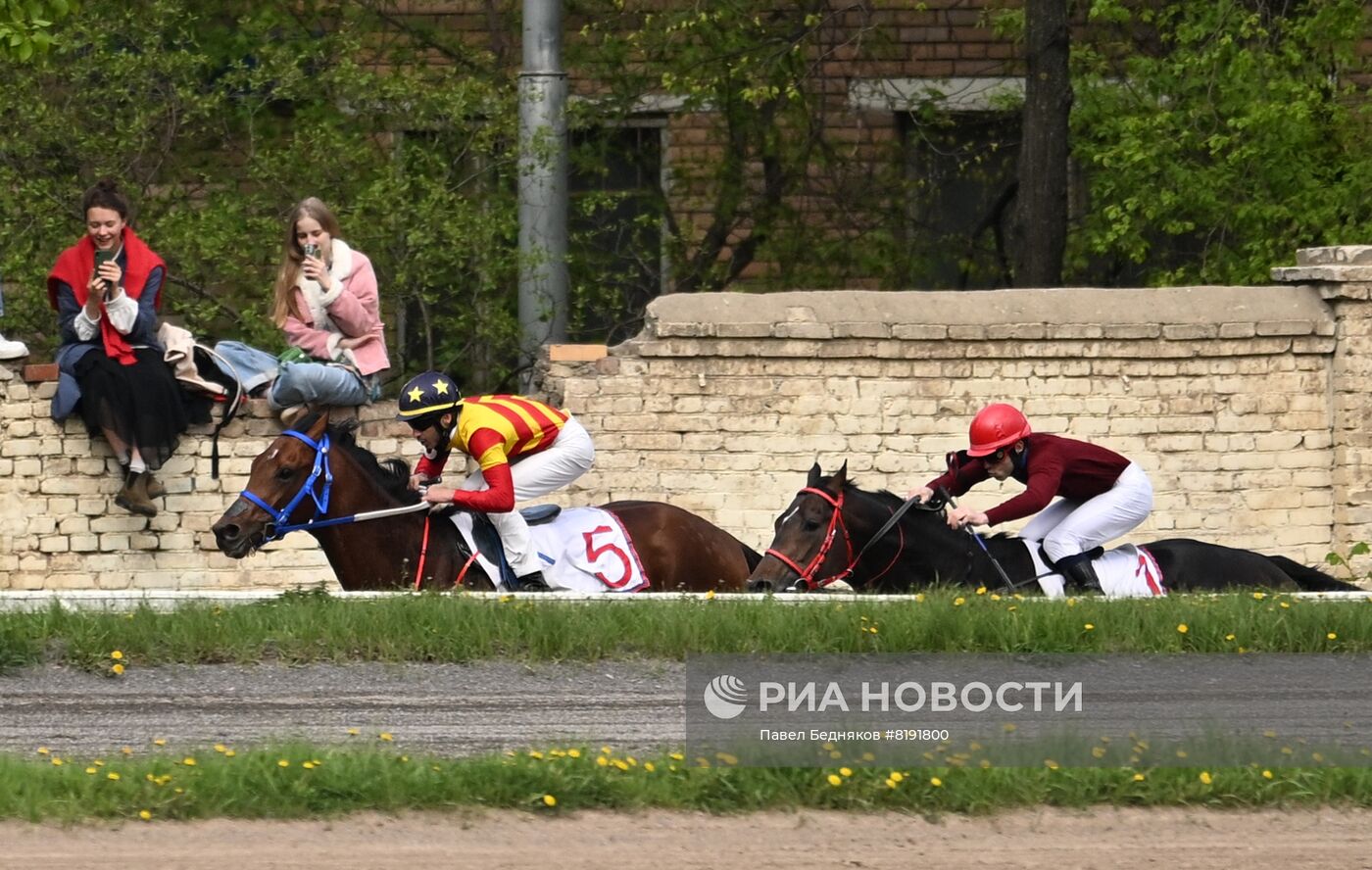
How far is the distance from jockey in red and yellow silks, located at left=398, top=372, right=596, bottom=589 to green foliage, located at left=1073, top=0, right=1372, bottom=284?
7.78 m

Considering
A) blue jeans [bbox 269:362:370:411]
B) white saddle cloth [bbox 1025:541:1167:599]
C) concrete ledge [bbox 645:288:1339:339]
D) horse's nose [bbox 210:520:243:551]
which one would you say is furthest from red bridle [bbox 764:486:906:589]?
blue jeans [bbox 269:362:370:411]

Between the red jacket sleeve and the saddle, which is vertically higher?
the red jacket sleeve

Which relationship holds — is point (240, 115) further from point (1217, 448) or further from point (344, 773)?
point (344, 773)

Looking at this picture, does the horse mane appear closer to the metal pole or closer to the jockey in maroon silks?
the jockey in maroon silks

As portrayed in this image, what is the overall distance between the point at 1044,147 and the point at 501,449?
7883mm

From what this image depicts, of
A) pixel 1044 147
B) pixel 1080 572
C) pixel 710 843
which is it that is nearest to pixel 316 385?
pixel 1080 572

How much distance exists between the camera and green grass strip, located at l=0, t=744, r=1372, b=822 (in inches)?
305

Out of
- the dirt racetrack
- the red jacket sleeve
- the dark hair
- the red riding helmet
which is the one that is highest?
the dark hair

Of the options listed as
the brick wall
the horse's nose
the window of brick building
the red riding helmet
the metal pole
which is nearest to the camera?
the horse's nose

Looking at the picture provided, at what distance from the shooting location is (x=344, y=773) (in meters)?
7.92

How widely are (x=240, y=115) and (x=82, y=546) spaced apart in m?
4.34

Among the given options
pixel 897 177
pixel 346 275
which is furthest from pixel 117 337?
pixel 897 177

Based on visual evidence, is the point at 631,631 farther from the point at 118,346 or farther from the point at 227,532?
the point at 118,346

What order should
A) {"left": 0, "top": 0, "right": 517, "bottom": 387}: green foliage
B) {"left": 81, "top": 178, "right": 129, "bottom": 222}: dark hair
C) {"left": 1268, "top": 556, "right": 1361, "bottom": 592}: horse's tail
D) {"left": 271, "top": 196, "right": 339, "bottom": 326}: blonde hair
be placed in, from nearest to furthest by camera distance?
{"left": 1268, "top": 556, "right": 1361, "bottom": 592}: horse's tail
{"left": 81, "top": 178, "right": 129, "bottom": 222}: dark hair
{"left": 271, "top": 196, "right": 339, "bottom": 326}: blonde hair
{"left": 0, "top": 0, "right": 517, "bottom": 387}: green foliage
